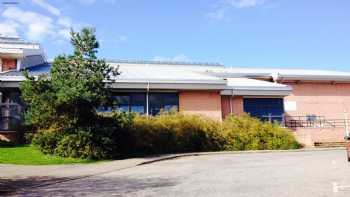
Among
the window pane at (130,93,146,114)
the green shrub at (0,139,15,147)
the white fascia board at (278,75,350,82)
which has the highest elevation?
the white fascia board at (278,75,350,82)

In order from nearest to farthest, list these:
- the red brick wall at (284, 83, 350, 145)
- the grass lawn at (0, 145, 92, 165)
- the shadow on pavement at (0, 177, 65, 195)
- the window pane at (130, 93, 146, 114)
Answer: the shadow on pavement at (0, 177, 65, 195), the grass lawn at (0, 145, 92, 165), the window pane at (130, 93, 146, 114), the red brick wall at (284, 83, 350, 145)

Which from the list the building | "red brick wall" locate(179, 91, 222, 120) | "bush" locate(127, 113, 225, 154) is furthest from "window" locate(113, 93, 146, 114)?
"bush" locate(127, 113, 225, 154)

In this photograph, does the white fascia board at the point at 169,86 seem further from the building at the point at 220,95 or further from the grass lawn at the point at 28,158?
the grass lawn at the point at 28,158

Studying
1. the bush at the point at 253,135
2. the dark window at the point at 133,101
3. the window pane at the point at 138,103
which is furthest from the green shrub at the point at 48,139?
the bush at the point at 253,135

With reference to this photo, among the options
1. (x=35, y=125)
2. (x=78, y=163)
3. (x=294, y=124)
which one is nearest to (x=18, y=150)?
(x=35, y=125)

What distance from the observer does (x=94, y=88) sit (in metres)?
18.9

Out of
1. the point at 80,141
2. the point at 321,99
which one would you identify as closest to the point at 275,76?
the point at 321,99

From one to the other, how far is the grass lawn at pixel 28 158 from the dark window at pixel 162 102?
9442mm

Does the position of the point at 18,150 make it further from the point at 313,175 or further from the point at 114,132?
the point at 313,175

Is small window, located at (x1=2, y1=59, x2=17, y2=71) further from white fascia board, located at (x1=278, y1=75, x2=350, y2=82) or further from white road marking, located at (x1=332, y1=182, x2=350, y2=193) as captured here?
white road marking, located at (x1=332, y1=182, x2=350, y2=193)

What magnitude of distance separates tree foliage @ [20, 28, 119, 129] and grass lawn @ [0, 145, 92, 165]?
134cm

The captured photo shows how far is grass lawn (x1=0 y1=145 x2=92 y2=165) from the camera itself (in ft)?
55.9

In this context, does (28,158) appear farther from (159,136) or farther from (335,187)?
(335,187)

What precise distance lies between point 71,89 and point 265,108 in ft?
55.3
